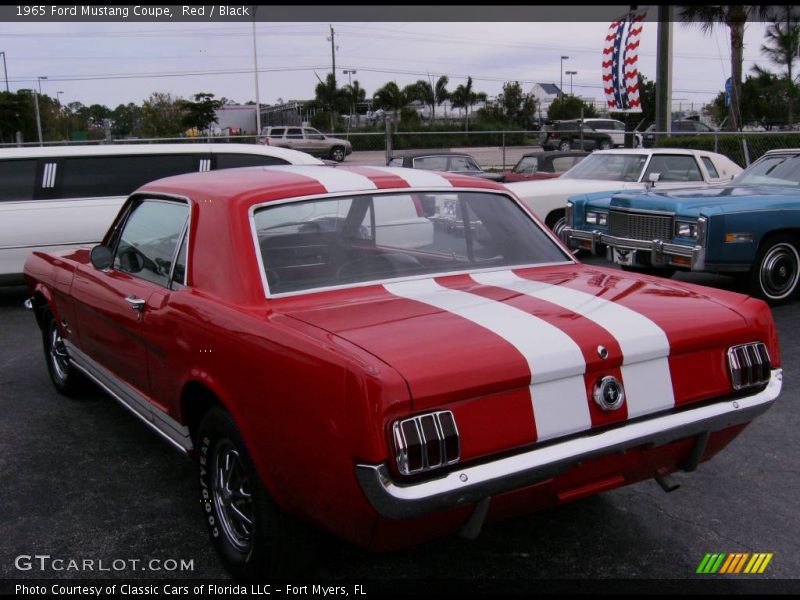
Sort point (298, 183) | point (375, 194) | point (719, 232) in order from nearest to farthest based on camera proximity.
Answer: point (298, 183) → point (375, 194) → point (719, 232)

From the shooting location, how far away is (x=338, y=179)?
11.3ft

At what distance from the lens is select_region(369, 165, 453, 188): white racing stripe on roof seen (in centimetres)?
359

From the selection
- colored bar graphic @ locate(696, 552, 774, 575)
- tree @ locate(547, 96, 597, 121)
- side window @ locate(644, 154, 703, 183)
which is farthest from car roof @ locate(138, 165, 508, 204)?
tree @ locate(547, 96, 597, 121)

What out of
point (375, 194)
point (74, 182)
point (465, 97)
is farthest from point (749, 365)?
point (465, 97)

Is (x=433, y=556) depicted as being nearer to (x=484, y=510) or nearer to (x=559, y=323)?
(x=484, y=510)

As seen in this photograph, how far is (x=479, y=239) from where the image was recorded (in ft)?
11.8

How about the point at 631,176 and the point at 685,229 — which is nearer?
the point at 685,229

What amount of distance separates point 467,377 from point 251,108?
57715 mm

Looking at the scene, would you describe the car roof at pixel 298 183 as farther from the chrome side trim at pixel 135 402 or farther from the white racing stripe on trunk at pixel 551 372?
the white racing stripe on trunk at pixel 551 372

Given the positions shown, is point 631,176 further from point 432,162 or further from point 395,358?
point 395,358

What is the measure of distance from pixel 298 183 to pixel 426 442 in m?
1.53

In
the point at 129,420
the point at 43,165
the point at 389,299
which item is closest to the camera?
the point at 389,299

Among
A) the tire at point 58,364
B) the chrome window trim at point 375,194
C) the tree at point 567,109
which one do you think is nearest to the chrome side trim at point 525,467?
the chrome window trim at point 375,194

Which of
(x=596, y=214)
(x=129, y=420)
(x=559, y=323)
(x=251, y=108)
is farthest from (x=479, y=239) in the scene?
(x=251, y=108)
